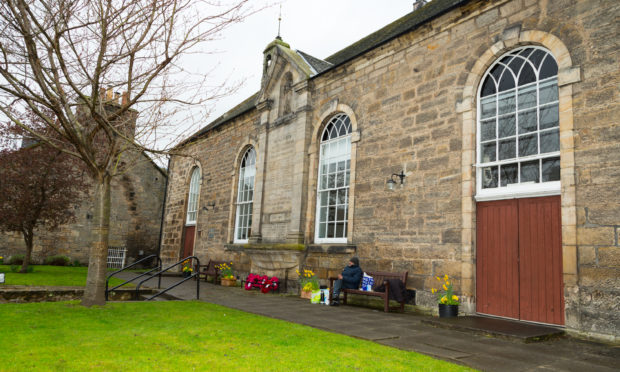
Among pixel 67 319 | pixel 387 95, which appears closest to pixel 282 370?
pixel 67 319

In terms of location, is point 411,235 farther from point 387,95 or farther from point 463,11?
point 463,11

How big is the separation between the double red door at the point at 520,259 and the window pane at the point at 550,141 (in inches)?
29.9

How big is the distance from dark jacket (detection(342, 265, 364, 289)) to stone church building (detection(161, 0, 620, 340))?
1.51ft

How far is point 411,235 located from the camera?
827 centimetres

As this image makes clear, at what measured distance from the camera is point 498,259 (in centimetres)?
700

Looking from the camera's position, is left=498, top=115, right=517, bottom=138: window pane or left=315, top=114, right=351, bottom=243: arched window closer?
left=498, top=115, right=517, bottom=138: window pane

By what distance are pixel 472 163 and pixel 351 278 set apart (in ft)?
10.6

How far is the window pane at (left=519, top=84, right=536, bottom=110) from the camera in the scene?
693 cm

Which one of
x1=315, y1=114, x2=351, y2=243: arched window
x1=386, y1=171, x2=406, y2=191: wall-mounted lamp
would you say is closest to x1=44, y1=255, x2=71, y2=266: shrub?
x1=315, y1=114, x2=351, y2=243: arched window

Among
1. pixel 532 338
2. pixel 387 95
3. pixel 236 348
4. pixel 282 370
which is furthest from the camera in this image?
pixel 387 95

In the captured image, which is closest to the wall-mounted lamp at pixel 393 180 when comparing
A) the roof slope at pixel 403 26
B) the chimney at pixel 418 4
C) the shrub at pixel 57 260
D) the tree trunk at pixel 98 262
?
the roof slope at pixel 403 26

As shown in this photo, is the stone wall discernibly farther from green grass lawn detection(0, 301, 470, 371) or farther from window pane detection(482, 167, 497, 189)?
window pane detection(482, 167, 497, 189)

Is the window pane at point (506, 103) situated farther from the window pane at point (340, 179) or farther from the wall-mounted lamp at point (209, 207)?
the wall-mounted lamp at point (209, 207)

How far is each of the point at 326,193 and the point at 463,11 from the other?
5154 millimetres
